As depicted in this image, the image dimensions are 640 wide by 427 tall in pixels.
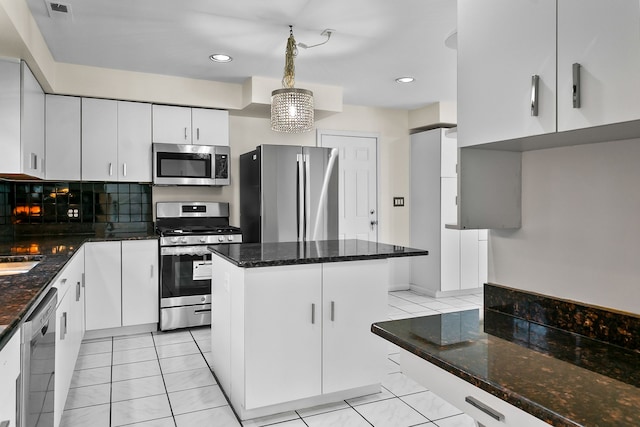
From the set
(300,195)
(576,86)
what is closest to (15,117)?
(300,195)

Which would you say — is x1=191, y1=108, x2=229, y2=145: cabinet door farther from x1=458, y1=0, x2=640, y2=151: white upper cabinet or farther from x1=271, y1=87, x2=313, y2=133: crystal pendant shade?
x1=458, y1=0, x2=640, y2=151: white upper cabinet

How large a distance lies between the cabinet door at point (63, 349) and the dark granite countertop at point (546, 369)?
1698 mm

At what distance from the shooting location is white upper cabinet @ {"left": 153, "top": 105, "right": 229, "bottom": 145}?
4.29 m

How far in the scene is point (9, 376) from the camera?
133 centimetres

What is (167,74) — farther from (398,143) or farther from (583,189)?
(583,189)

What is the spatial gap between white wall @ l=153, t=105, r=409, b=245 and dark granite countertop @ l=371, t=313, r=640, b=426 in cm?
374

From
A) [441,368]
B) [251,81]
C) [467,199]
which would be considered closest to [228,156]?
[251,81]

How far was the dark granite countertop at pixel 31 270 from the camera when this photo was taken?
143 centimetres

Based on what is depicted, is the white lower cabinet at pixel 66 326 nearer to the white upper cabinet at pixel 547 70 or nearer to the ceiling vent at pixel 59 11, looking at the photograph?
the ceiling vent at pixel 59 11

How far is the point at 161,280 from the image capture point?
409 cm

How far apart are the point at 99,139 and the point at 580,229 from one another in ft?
13.0

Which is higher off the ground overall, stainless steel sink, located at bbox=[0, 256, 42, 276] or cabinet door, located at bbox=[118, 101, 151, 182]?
cabinet door, located at bbox=[118, 101, 151, 182]

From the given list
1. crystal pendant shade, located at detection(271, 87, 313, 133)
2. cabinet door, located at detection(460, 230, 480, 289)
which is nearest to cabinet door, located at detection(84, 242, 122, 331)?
crystal pendant shade, located at detection(271, 87, 313, 133)

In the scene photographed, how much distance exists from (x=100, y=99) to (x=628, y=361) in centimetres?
430
